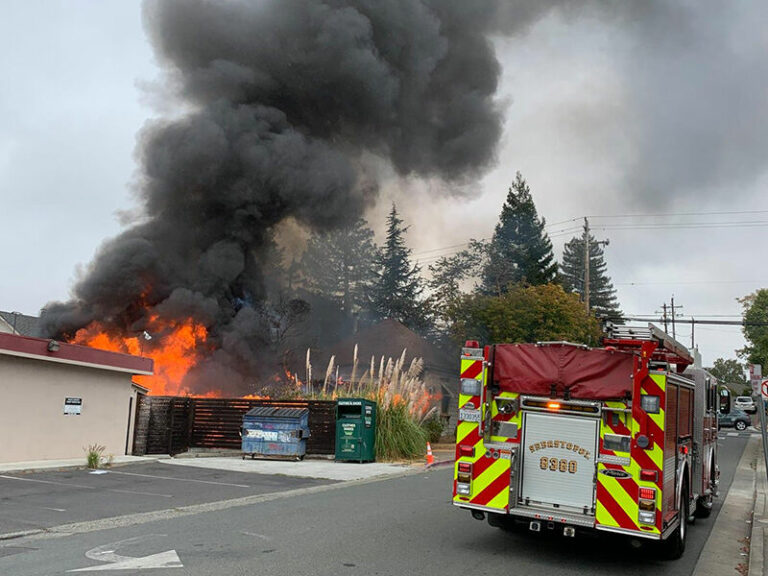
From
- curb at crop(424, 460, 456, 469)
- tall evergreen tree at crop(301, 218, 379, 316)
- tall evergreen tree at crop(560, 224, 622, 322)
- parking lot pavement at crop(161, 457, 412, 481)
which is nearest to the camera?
parking lot pavement at crop(161, 457, 412, 481)

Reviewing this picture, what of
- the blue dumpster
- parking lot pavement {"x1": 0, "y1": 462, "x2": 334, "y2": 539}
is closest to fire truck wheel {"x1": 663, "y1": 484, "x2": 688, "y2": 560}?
parking lot pavement {"x1": 0, "y1": 462, "x2": 334, "y2": 539}

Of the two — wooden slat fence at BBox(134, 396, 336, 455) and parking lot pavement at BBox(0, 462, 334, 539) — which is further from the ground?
wooden slat fence at BBox(134, 396, 336, 455)

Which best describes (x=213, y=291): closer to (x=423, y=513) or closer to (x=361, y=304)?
(x=423, y=513)

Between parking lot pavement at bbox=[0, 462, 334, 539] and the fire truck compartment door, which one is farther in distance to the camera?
parking lot pavement at bbox=[0, 462, 334, 539]

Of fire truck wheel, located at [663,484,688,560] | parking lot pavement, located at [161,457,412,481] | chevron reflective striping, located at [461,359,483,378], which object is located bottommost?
parking lot pavement, located at [161,457,412,481]

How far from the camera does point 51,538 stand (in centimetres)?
689

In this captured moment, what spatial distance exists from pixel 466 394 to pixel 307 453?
11.0m

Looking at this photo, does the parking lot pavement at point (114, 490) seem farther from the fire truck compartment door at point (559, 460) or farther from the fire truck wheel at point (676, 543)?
the fire truck wheel at point (676, 543)

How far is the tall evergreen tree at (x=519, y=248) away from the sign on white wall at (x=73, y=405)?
33.2 metres

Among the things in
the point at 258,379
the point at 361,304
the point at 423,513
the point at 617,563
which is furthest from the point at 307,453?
the point at 361,304

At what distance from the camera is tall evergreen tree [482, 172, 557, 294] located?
150 ft

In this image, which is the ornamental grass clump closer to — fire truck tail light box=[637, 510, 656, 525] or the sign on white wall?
the sign on white wall

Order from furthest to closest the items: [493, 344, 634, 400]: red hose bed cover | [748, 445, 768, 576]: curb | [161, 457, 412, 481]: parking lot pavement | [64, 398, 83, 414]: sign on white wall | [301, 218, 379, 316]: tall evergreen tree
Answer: [301, 218, 379, 316]: tall evergreen tree < [64, 398, 83, 414]: sign on white wall < [161, 457, 412, 481]: parking lot pavement < [748, 445, 768, 576]: curb < [493, 344, 634, 400]: red hose bed cover

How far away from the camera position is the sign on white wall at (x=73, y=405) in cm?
1459
